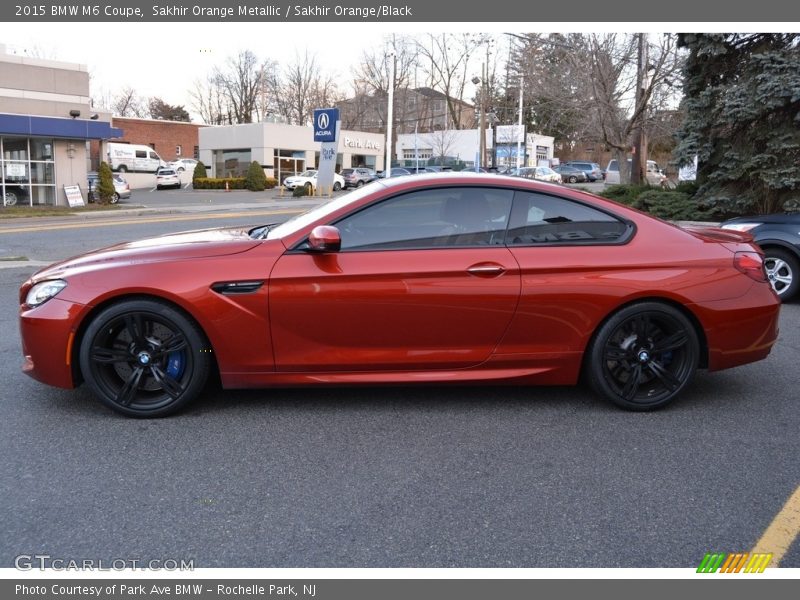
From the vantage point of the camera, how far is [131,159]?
4853cm

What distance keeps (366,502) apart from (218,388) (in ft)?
6.52

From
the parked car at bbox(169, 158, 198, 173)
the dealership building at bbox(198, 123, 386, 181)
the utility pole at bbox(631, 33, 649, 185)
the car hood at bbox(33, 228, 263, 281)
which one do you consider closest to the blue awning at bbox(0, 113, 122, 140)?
the utility pole at bbox(631, 33, 649, 185)

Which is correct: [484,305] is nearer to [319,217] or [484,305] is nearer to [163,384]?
[319,217]

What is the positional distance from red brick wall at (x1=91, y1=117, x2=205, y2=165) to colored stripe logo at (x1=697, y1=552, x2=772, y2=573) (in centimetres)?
6397

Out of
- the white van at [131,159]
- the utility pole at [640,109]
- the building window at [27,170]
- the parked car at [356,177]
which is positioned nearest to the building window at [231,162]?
the white van at [131,159]

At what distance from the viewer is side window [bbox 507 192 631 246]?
176 inches

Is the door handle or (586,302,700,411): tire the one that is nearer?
the door handle

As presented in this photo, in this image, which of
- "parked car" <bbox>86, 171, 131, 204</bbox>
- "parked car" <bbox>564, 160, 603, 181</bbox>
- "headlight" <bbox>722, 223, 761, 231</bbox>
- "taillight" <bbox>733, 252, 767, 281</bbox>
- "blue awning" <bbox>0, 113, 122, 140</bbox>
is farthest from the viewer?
"parked car" <bbox>564, 160, 603, 181</bbox>

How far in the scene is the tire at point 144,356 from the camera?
4.20 meters

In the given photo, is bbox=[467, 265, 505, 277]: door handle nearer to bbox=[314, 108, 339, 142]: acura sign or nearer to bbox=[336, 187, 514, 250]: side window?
Result: bbox=[336, 187, 514, 250]: side window

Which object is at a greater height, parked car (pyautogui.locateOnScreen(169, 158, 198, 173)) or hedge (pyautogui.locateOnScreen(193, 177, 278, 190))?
parked car (pyautogui.locateOnScreen(169, 158, 198, 173))
